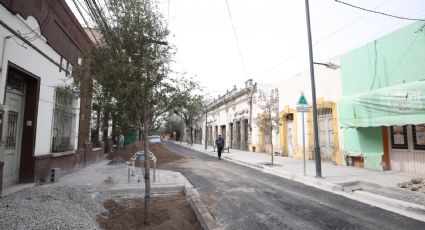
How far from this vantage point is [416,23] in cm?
1065

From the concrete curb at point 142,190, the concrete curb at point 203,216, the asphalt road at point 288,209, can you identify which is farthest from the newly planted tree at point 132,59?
the concrete curb at point 142,190

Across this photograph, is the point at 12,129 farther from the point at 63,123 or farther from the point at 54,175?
the point at 63,123

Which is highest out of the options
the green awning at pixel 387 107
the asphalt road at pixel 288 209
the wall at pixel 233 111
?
the wall at pixel 233 111

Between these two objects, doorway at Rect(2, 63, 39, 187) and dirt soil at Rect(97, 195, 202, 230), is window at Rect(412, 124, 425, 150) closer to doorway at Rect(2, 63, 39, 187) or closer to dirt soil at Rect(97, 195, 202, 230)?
dirt soil at Rect(97, 195, 202, 230)

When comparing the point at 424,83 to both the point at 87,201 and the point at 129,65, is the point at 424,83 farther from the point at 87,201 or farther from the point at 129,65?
the point at 87,201

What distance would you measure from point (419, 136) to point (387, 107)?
1851mm

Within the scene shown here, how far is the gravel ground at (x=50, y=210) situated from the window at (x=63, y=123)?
4.70 metres

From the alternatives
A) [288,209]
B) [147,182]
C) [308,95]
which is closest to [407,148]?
[308,95]

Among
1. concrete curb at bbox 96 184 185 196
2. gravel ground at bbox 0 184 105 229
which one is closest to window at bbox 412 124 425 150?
concrete curb at bbox 96 184 185 196

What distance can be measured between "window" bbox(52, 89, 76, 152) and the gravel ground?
4.70 metres

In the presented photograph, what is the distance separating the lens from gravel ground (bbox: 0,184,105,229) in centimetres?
413

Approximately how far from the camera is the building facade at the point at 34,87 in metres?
6.80

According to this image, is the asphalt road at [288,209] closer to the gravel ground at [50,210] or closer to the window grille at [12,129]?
the gravel ground at [50,210]

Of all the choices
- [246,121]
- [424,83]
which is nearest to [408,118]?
[424,83]
